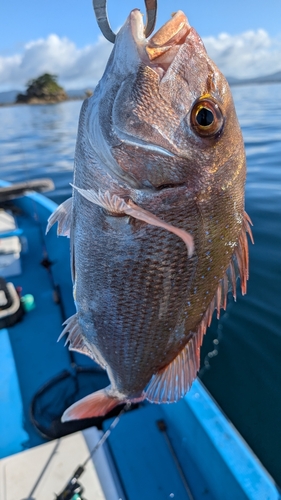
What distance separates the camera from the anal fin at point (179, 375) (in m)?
1.54

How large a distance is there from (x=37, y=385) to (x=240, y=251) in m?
2.74

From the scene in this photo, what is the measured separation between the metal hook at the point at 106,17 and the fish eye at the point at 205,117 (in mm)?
280

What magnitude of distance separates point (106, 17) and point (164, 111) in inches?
13.1

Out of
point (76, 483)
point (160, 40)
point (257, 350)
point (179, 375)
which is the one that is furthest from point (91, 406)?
point (257, 350)

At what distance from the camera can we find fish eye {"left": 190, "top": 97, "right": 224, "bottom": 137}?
117 centimetres

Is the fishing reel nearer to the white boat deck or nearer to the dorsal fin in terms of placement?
the white boat deck

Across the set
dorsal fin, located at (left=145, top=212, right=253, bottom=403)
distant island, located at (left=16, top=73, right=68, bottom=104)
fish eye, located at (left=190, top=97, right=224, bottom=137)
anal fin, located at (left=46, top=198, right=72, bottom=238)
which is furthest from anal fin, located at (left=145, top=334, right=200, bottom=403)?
distant island, located at (left=16, top=73, right=68, bottom=104)

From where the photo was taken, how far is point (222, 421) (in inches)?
90.1

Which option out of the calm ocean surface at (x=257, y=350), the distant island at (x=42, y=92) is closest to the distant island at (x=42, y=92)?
the distant island at (x=42, y=92)

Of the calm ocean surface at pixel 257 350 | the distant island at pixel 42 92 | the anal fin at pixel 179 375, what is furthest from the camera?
the distant island at pixel 42 92

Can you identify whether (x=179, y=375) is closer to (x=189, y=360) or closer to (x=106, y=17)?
(x=189, y=360)

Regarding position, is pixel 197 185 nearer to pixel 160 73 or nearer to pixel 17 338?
pixel 160 73

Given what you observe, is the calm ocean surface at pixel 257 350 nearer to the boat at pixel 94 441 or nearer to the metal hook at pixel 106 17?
the boat at pixel 94 441

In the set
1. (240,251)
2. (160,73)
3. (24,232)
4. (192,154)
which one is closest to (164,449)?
(240,251)
